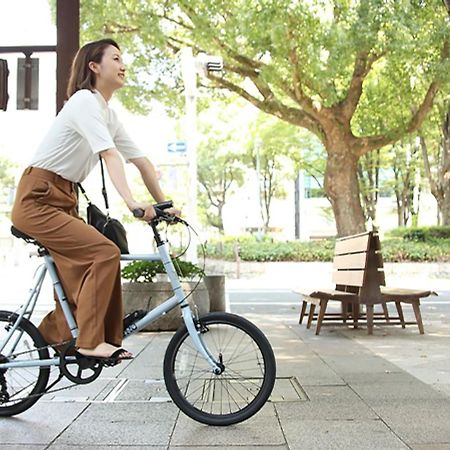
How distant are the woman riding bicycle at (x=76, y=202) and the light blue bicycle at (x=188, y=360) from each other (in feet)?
0.37

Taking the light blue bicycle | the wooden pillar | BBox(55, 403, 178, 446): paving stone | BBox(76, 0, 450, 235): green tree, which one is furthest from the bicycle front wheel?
BBox(76, 0, 450, 235): green tree

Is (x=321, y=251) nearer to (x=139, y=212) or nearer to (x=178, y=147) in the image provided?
(x=178, y=147)

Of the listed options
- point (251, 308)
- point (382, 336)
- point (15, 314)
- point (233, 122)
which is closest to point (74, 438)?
point (15, 314)

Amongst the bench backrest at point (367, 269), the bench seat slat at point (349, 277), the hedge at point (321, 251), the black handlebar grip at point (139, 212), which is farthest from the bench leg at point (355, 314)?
the hedge at point (321, 251)

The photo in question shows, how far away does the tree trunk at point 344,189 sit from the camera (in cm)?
2006

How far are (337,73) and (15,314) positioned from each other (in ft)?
45.0

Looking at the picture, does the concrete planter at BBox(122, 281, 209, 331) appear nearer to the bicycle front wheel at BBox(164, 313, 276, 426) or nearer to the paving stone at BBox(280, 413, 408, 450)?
the bicycle front wheel at BBox(164, 313, 276, 426)

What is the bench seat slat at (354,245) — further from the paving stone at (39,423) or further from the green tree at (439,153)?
the green tree at (439,153)

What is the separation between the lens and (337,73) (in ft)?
55.0

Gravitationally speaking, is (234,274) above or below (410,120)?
below

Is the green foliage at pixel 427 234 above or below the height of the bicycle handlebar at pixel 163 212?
above

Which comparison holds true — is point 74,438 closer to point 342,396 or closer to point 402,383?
point 342,396

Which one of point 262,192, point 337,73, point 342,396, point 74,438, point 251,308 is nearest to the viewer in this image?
point 74,438

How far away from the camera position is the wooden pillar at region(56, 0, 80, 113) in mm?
6742
